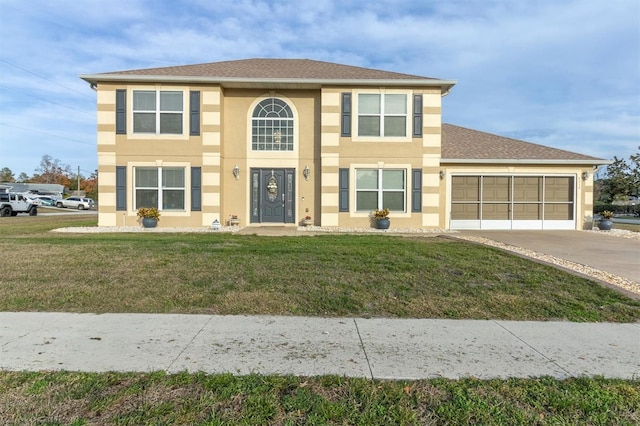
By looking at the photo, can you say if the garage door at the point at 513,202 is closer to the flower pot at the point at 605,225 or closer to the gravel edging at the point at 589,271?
the flower pot at the point at 605,225

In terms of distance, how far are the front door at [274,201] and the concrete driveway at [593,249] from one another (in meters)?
7.67

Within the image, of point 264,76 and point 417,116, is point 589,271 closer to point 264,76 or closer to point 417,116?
point 417,116

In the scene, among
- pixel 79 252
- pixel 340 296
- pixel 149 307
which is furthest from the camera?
pixel 79 252

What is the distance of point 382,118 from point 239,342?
502 inches

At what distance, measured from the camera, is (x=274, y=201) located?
16.3m

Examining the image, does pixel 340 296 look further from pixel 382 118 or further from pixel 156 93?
pixel 156 93

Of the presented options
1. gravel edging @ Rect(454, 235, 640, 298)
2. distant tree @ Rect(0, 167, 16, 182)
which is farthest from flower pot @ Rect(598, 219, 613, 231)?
distant tree @ Rect(0, 167, 16, 182)

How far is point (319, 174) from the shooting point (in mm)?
16188

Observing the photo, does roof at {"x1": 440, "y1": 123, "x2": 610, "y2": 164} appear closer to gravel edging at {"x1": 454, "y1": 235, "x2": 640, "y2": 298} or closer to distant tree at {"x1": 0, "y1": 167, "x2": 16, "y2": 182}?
gravel edging at {"x1": 454, "y1": 235, "x2": 640, "y2": 298}

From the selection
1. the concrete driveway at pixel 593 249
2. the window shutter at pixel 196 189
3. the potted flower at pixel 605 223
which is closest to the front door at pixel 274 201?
the window shutter at pixel 196 189

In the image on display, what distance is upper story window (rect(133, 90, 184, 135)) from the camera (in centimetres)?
1529

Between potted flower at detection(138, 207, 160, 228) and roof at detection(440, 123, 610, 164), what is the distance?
37.2 feet

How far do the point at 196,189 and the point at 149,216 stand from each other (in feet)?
6.50

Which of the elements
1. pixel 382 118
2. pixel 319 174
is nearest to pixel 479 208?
pixel 382 118
